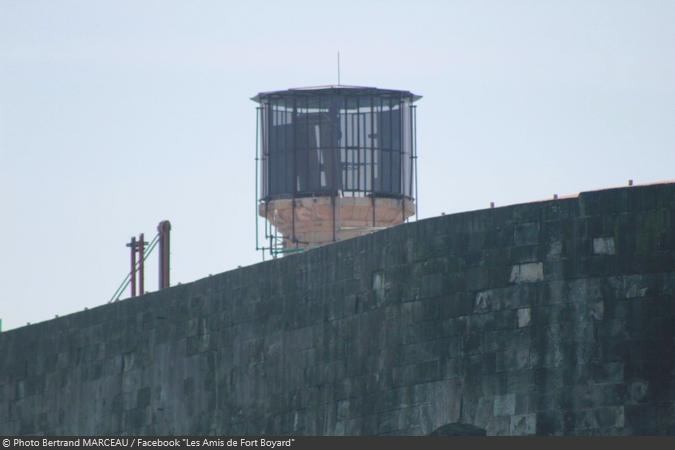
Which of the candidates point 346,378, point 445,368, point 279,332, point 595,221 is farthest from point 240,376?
point 595,221

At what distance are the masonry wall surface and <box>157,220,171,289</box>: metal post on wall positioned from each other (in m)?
6.44

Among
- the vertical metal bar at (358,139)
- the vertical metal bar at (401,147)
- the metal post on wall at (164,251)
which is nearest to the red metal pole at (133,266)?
the metal post on wall at (164,251)

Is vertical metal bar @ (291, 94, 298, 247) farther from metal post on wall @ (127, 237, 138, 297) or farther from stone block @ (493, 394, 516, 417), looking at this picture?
stone block @ (493, 394, 516, 417)

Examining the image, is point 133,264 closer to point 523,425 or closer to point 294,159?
point 294,159

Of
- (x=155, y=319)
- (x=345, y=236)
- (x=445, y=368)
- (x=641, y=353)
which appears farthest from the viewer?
(x=345, y=236)

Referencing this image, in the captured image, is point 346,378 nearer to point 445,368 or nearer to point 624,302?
point 445,368

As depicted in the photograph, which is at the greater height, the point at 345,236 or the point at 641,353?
the point at 345,236

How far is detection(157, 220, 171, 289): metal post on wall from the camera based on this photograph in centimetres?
4138

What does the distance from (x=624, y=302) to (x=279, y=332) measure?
8033 mm

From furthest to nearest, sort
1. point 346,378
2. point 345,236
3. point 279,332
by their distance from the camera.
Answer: point 345,236, point 279,332, point 346,378

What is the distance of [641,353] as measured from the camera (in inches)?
981

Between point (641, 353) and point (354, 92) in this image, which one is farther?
point (354, 92)

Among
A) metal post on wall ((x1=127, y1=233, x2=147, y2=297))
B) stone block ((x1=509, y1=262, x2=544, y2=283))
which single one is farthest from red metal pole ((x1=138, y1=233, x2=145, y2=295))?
stone block ((x1=509, y1=262, x2=544, y2=283))

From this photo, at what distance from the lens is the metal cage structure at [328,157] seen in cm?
4069
